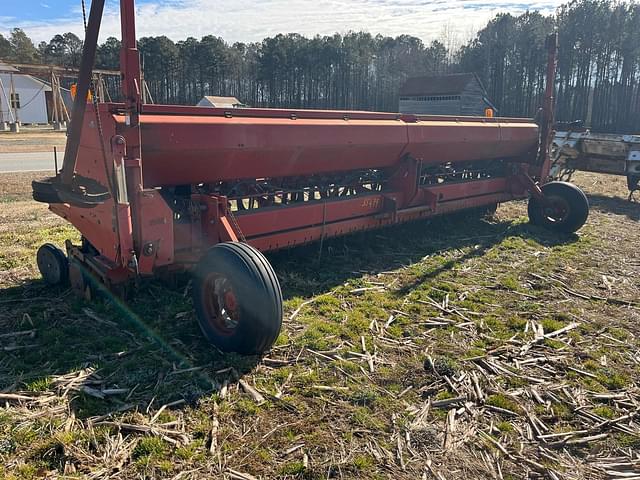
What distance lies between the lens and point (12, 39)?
64375 millimetres

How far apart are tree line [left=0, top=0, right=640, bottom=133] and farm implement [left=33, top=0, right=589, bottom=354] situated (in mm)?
39576

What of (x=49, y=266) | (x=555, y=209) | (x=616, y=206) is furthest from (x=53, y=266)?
(x=616, y=206)

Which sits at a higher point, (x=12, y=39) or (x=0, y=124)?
(x=12, y=39)

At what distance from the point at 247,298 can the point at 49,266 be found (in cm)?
261

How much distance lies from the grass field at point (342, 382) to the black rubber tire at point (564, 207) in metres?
2.09

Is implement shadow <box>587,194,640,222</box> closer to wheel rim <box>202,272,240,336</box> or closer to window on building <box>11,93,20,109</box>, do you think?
wheel rim <box>202,272,240,336</box>

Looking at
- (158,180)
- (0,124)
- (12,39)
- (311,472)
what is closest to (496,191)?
(158,180)

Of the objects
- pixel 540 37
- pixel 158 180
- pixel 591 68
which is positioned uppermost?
pixel 540 37

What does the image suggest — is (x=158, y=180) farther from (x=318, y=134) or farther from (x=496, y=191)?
(x=496, y=191)

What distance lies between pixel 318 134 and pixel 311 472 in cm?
368

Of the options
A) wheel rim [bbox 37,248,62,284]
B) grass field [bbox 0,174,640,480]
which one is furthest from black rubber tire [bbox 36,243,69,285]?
grass field [bbox 0,174,640,480]

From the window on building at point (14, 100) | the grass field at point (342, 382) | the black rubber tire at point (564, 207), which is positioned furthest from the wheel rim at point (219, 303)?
the window on building at point (14, 100)

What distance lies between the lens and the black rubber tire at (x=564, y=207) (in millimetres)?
7820

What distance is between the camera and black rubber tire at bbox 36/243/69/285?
484cm
